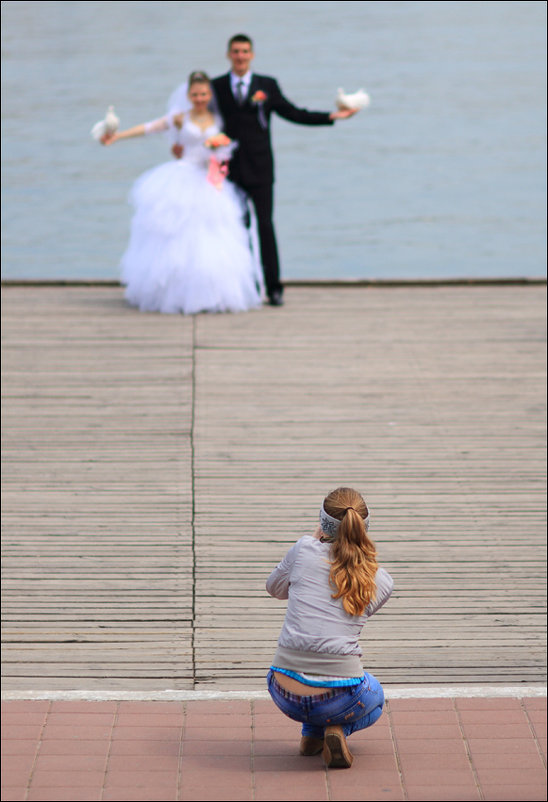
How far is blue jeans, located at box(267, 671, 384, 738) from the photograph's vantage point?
452cm

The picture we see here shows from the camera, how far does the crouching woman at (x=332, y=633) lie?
451cm

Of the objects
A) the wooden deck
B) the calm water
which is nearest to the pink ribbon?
the wooden deck

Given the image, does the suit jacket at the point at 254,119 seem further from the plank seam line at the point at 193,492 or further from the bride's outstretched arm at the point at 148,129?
the plank seam line at the point at 193,492

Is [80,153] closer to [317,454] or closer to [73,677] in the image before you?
[317,454]

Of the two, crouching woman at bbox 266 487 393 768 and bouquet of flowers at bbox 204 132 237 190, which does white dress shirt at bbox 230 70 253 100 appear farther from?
crouching woman at bbox 266 487 393 768

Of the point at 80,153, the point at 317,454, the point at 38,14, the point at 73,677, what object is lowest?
the point at 73,677

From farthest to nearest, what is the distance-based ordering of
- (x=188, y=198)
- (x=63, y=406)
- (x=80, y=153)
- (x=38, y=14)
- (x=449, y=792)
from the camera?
(x=38, y=14) → (x=80, y=153) → (x=188, y=198) → (x=63, y=406) → (x=449, y=792)

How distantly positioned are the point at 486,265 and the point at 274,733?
17813 millimetres

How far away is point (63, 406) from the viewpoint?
9.45 m

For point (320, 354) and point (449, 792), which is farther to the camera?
point (320, 354)

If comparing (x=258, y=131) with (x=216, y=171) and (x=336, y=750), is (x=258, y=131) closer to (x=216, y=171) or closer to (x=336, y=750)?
(x=216, y=171)

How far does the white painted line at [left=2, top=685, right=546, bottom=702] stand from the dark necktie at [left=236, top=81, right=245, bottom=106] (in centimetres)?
707

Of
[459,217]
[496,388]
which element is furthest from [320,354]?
[459,217]

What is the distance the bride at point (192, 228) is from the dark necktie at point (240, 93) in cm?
32
